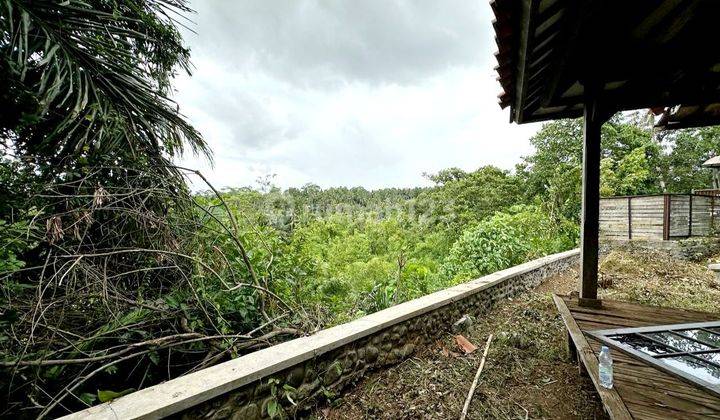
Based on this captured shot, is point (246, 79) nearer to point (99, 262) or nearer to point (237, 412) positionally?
point (99, 262)

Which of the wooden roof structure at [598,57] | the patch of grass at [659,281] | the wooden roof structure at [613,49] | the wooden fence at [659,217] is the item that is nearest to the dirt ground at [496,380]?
the patch of grass at [659,281]

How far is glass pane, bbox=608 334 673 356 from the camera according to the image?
1.97 m

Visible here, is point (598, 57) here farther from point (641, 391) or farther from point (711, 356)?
point (641, 391)

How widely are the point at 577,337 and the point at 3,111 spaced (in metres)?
4.69

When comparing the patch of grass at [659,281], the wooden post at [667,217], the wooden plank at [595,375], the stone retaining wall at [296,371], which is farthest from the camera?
the wooden post at [667,217]

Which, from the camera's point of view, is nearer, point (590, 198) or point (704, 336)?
point (704, 336)

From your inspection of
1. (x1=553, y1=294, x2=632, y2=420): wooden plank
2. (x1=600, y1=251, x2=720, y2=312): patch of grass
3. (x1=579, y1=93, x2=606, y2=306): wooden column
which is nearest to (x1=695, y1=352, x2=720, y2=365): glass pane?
(x1=553, y1=294, x2=632, y2=420): wooden plank

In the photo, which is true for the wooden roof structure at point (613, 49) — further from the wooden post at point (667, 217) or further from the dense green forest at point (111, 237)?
the wooden post at point (667, 217)

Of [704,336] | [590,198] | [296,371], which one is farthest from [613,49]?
[296,371]

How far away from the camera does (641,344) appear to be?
2078mm

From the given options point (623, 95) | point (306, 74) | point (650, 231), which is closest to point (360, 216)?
point (306, 74)

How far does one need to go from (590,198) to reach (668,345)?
1.33 m

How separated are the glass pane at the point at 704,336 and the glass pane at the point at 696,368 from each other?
345 millimetres

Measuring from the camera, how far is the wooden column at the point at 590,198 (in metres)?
A: 2.78
